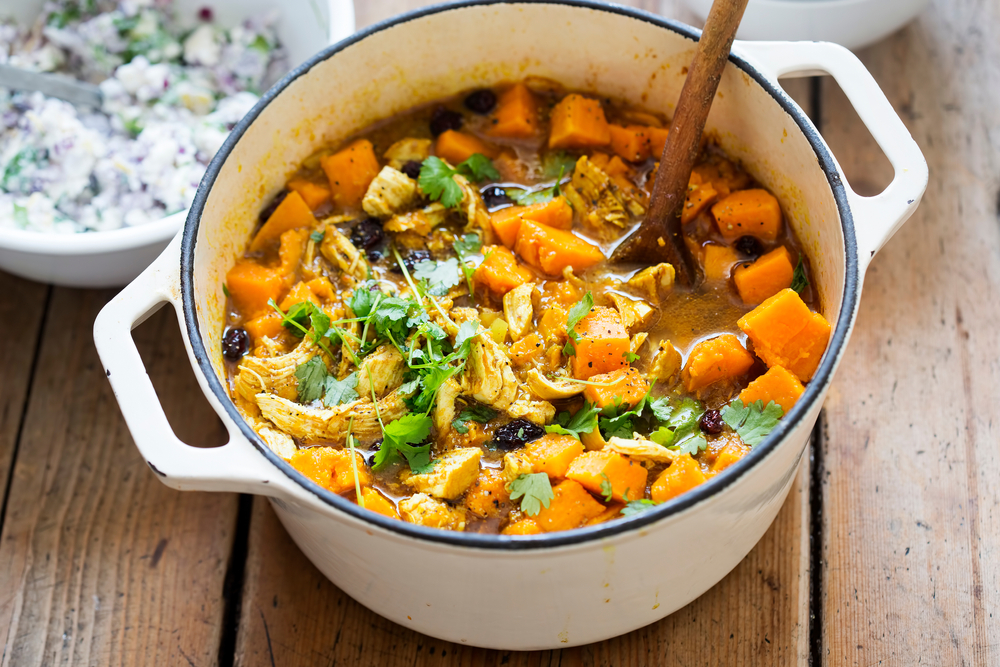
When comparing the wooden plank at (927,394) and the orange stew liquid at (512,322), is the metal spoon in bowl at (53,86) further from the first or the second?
the wooden plank at (927,394)

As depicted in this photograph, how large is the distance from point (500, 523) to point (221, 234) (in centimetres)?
101

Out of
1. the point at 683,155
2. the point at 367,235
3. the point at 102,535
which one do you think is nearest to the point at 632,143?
the point at 683,155

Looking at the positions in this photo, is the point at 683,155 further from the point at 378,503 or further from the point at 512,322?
the point at 378,503

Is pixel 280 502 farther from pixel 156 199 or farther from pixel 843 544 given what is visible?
pixel 843 544

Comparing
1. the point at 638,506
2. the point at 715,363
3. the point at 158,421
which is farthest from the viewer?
the point at 715,363

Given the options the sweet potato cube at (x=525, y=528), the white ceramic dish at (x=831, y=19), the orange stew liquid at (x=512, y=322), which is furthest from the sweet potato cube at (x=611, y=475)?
the white ceramic dish at (x=831, y=19)

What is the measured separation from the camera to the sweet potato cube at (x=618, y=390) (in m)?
2.12

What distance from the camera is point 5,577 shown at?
243 centimetres

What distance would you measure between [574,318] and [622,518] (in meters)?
0.70

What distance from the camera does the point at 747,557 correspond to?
236 cm

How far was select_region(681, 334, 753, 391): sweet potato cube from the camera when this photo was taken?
2156 millimetres

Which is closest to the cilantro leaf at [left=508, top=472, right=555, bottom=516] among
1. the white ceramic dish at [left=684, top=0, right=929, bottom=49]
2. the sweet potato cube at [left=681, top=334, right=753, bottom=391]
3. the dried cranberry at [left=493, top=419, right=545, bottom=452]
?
the dried cranberry at [left=493, top=419, right=545, bottom=452]

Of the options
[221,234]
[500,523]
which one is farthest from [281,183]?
[500,523]

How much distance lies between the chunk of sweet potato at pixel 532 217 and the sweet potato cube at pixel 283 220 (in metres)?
0.53
